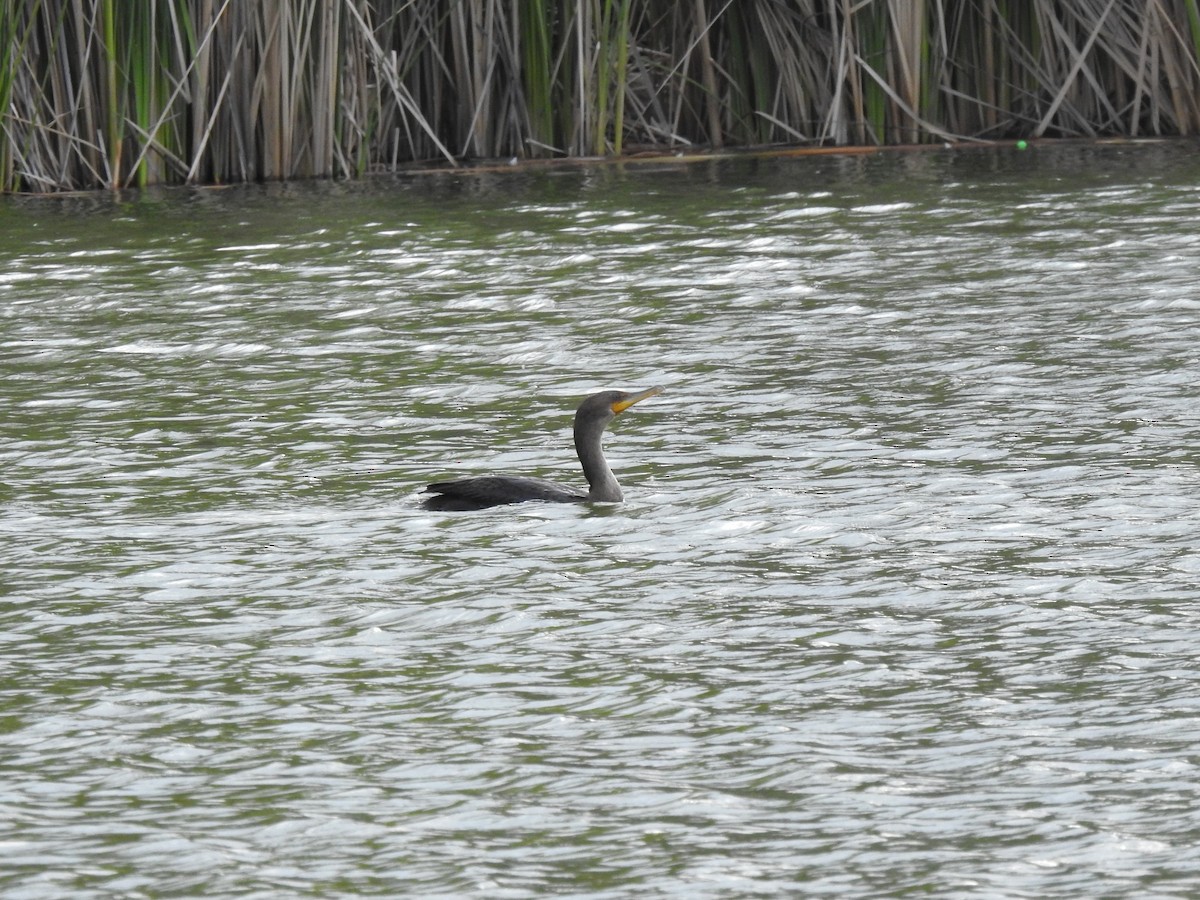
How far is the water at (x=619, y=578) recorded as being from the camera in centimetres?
520

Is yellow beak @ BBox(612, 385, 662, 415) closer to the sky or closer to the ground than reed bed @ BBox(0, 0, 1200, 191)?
closer to the ground

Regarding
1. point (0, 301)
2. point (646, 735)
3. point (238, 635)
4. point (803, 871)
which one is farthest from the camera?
point (0, 301)

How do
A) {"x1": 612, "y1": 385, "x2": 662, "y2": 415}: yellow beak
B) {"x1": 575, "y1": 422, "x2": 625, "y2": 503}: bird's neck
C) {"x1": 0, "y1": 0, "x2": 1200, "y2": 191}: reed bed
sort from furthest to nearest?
{"x1": 0, "y1": 0, "x2": 1200, "y2": 191}: reed bed < {"x1": 612, "y1": 385, "x2": 662, "y2": 415}: yellow beak < {"x1": 575, "y1": 422, "x2": 625, "y2": 503}: bird's neck

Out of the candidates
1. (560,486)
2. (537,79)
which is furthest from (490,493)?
(537,79)

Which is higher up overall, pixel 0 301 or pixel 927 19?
pixel 927 19

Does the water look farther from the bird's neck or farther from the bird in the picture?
the bird's neck

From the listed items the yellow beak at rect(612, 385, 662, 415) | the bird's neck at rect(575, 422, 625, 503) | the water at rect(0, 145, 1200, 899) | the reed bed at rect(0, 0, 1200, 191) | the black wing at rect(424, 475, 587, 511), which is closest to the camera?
the water at rect(0, 145, 1200, 899)

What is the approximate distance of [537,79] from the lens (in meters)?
19.5

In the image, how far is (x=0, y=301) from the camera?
13.9m

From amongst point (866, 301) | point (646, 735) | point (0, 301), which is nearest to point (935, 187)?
point (866, 301)

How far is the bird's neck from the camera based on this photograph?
852 centimetres

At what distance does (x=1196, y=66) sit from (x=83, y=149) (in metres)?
9.15

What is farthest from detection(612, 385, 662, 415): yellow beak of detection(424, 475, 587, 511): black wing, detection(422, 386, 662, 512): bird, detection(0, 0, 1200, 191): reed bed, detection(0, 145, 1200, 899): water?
detection(0, 0, 1200, 191): reed bed

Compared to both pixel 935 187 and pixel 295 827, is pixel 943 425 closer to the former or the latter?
pixel 295 827
